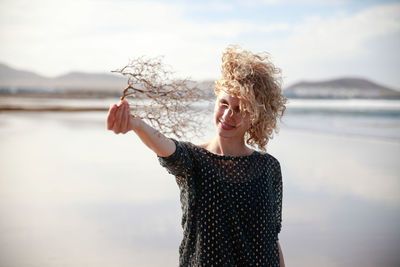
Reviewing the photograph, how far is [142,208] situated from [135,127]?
3.48m

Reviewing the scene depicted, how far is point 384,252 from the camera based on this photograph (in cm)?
394

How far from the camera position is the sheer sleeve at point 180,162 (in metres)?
1.62

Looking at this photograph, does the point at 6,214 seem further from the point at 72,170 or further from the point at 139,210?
the point at 72,170

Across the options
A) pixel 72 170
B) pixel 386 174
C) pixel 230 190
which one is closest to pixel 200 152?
pixel 230 190

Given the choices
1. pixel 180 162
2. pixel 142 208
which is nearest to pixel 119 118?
pixel 180 162

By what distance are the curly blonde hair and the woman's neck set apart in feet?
0.37

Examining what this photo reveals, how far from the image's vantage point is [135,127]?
1442 millimetres

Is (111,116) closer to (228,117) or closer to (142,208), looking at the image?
(228,117)

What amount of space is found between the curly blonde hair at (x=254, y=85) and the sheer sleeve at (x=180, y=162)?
0.32m

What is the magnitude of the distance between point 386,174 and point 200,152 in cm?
587

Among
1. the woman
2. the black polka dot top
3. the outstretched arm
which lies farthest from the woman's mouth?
the outstretched arm

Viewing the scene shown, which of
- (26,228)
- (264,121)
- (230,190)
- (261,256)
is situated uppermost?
(264,121)

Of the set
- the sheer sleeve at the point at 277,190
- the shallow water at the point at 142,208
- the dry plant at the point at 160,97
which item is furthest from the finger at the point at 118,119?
the shallow water at the point at 142,208

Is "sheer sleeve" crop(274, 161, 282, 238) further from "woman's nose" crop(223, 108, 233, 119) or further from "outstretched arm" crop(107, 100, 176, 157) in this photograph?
"outstretched arm" crop(107, 100, 176, 157)
